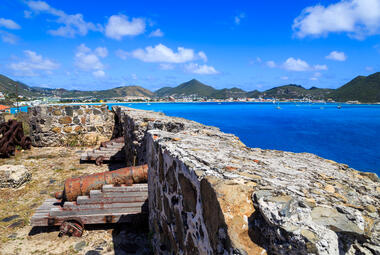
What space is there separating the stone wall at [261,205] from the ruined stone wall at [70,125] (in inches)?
342

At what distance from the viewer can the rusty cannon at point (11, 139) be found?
814cm

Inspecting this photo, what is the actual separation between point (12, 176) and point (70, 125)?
175 inches

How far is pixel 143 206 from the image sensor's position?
161 inches

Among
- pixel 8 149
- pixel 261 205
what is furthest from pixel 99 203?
pixel 8 149

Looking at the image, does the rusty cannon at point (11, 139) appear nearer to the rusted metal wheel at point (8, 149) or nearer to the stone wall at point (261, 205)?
the rusted metal wheel at point (8, 149)

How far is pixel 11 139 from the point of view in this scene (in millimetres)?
8438

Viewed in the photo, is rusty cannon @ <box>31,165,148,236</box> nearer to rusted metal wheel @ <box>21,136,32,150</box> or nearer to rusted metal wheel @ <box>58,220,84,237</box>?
rusted metal wheel @ <box>58,220,84,237</box>

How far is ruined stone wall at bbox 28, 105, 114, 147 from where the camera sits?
9500 mm

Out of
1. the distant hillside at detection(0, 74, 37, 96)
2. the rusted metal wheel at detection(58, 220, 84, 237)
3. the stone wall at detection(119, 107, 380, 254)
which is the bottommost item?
the rusted metal wheel at detection(58, 220, 84, 237)

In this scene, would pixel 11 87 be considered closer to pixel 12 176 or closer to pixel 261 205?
pixel 12 176

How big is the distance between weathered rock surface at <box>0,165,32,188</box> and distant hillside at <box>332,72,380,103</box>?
170 m

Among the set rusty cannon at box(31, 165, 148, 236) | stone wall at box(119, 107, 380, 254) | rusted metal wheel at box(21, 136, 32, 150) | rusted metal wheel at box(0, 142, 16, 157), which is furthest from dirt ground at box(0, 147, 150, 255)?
rusted metal wheel at box(21, 136, 32, 150)

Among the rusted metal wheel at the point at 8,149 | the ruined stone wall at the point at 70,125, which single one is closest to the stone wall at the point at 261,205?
the rusted metal wheel at the point at 8,149

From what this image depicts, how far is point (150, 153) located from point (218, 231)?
2087 millimetres
